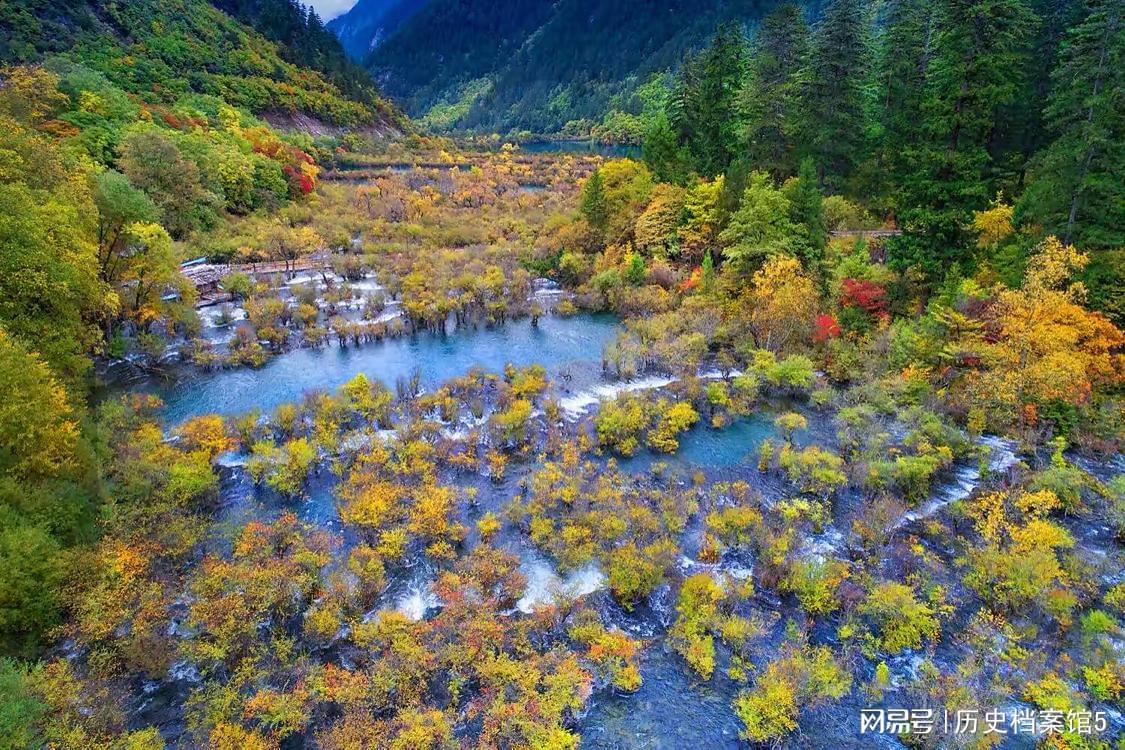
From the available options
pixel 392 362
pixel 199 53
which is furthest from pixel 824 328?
pixel 199 53

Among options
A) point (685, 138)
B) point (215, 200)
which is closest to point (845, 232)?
point (685, 138)

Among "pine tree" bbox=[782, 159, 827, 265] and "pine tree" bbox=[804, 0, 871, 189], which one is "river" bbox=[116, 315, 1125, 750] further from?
"pine tree" bbox=[804, 0, 871, 189]

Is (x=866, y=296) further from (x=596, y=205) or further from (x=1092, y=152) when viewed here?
(x=596, y=205)

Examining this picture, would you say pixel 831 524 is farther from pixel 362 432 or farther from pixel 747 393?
pixel 362 432

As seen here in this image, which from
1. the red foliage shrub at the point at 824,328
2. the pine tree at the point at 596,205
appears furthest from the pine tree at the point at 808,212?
the pine tree at the point at 596,205

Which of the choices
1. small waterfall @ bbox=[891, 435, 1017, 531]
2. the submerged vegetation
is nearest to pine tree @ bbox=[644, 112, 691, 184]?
the submerged vegetation


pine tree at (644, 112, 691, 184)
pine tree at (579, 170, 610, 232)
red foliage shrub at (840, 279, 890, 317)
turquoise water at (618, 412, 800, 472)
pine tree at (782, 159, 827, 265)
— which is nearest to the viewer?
turquoise water at (618, 412, 800, 472)

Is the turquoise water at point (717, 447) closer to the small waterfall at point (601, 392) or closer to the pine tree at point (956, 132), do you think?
the small waterfall at point (601, 392)
